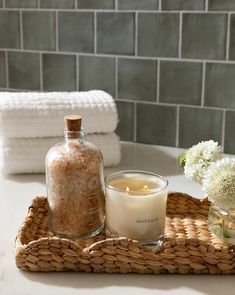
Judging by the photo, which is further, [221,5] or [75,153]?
[221,5]

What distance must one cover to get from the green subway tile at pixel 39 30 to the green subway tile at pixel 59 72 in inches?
1.4

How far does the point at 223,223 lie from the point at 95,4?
2.55 ft

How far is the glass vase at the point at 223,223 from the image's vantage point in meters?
0.81

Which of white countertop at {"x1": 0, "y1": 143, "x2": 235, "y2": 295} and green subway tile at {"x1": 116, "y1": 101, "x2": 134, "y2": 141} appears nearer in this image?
white countertop at {"x1": 0, "y1": 143, "x2": 235, "y2": 295}

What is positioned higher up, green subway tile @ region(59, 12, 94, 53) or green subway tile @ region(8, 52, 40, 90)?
green subway tile @ region(59, 12, 94, 53)

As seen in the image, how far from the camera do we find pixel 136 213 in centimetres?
79

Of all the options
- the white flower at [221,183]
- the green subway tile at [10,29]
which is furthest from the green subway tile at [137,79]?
the white flower at [221,183]

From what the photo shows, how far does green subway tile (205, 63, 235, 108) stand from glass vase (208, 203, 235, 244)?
50cm

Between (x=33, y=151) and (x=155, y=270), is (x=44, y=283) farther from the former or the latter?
(x=33, y=151)

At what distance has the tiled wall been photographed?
4.24 ft

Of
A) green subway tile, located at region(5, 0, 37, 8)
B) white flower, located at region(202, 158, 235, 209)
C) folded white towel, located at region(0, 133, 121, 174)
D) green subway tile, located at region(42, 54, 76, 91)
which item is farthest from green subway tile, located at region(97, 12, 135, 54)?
white flower, located at region(202, 158, 235, 209)

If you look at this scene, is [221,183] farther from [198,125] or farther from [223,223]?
[198,125]

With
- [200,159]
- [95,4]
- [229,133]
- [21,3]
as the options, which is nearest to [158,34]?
[95,4]

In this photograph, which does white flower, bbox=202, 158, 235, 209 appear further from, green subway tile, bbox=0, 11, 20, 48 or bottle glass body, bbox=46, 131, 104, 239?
green subway tile, bbox=0, 11, 20, 48
